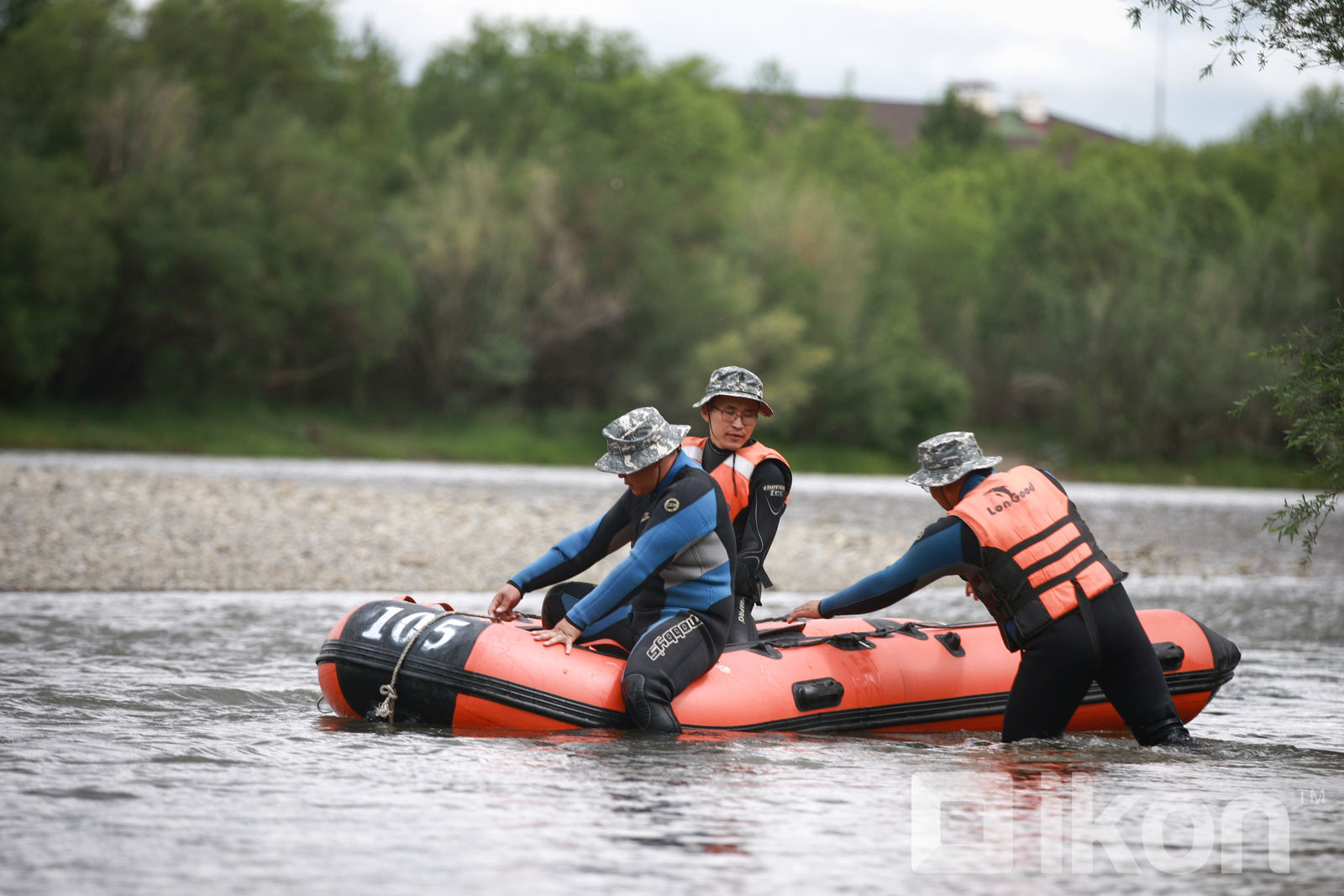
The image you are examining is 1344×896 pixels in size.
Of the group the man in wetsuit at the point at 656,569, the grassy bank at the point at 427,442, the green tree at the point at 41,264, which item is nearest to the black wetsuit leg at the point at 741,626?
the man in wetsuit at the point at 656,569

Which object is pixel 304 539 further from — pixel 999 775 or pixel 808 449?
pixel 808 449

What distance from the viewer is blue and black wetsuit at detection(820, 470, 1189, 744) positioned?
207 inches

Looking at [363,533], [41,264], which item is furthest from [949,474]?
[41,264]

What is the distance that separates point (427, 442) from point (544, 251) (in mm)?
6065

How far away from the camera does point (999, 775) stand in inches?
208

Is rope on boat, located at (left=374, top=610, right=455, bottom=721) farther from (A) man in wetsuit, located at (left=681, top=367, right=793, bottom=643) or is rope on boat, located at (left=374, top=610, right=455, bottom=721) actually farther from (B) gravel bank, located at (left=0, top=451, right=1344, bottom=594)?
(B) gravel bank, located at (left=0, top=451, right=1344, bottom=594)

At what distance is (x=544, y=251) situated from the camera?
3441 cm

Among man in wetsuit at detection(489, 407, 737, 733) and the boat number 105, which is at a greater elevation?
man in wetsuit at detection(489, 407, 737, 733)

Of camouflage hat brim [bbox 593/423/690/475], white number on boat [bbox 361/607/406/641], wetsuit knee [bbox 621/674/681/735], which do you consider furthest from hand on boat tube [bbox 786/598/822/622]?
white number on boat [bbox 361/607/406/641]

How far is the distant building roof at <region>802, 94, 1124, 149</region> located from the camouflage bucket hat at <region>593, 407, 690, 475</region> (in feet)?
223

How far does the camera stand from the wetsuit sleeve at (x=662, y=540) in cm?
545

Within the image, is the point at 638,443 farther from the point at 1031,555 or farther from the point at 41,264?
the point at 41,264

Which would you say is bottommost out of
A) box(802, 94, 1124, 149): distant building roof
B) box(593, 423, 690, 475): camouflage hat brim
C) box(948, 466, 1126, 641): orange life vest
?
box(948, 466, 1126, 641): orange life vest

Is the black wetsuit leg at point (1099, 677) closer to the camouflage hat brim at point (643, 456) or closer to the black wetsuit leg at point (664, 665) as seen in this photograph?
the black wetsuit leg at point (664, 665)
